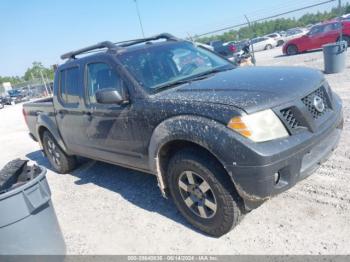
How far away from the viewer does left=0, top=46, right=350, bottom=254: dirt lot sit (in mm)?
2926

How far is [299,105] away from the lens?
110 inches

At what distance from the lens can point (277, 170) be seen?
2.61 metres

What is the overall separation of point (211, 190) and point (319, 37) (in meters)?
17.4

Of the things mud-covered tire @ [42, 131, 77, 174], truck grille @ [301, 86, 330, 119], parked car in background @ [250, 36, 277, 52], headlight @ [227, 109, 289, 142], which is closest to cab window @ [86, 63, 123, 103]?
headlight @ [227, 109, 289, 142]

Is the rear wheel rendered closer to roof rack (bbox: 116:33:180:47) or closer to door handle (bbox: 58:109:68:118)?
roof rack (bbox: 116:33:180:47)

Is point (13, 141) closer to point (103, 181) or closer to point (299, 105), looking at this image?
point (103, 181)

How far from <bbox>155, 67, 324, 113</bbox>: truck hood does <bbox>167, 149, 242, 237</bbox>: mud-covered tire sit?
547mm

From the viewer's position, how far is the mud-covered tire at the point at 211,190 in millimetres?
2869

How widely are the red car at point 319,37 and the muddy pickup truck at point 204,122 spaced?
1499 cm

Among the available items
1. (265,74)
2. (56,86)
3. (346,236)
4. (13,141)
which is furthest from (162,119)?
(13,141)

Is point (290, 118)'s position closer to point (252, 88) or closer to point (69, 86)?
point (252, 88)

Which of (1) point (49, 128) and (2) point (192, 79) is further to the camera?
(1) point (49, 128)

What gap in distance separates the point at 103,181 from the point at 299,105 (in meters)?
3.44

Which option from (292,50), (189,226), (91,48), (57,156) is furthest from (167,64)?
(292,50)
